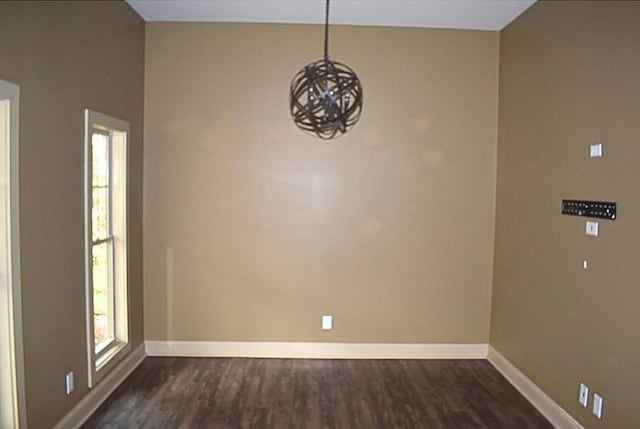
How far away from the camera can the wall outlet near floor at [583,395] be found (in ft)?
8.99

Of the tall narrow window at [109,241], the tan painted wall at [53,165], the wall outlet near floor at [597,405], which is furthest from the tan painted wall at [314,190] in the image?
the wall outlet near floor at [597,405]

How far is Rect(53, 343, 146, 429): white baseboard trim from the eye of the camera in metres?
2.83

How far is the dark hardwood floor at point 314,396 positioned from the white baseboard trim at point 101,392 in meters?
0.05

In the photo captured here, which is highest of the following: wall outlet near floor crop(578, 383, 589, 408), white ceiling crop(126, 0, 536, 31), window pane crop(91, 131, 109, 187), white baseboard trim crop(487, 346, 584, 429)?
white ceiling crop(126, 0, 536, 31)

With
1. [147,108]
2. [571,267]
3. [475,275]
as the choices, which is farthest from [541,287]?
[147,108]

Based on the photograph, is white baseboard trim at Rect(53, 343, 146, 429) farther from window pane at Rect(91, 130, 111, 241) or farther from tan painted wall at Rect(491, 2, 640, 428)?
tan painted wall at Rect(491, 2, 640, 428)

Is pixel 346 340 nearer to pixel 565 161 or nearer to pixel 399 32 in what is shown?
pixel 565 161

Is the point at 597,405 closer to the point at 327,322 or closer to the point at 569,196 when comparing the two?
the point at 569,196

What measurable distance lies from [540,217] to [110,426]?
10.9 feet

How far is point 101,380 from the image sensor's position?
3264 millimetres

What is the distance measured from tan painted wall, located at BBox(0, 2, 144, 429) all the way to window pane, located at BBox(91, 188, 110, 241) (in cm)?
44

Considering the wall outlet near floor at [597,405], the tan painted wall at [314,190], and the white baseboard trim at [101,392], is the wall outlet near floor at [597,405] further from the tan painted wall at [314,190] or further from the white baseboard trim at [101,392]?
the white baseboard trim at [101,392]

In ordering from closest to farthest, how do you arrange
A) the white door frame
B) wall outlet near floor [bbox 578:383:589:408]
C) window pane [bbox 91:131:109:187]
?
the white door frame < wall outlet near floor [bbox 578:383:589:408] < window pane [bbox 91:131:109:187]

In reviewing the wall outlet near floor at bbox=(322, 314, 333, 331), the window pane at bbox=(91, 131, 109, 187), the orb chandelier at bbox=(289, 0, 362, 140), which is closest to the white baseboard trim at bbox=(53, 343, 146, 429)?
the window pane at bbox=(91, 131, 109, 187)
